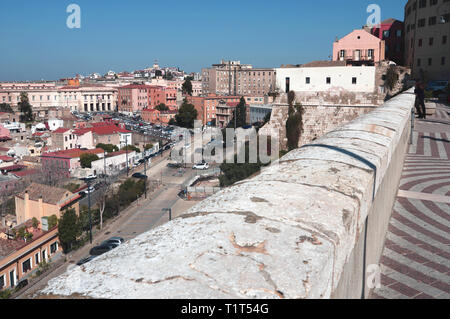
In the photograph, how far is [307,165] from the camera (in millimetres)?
1953

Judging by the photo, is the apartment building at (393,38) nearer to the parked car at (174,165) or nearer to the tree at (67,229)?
the parked car at (174,165)

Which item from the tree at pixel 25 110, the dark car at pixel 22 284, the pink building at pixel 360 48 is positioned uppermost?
the pink building at pixel 360 48

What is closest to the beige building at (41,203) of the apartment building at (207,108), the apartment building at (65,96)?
the apartment building at (207,108)

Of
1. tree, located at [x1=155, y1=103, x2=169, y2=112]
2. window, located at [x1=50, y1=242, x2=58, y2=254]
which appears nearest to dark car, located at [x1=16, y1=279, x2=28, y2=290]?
window, located at [x1=50, y1=242, x2=58, y2=254]

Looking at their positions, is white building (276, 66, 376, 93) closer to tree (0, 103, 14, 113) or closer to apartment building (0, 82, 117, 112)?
tree (0, 103, 14, 113)

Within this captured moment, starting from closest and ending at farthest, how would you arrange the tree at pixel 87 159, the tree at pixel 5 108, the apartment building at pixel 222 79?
the tree at pixel 87 159, the tree at pixel 5 108, the apartment building at pixel 222 79

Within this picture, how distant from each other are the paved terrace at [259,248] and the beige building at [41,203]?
856 inches

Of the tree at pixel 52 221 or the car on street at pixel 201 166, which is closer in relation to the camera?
the tree at pixel 52 221

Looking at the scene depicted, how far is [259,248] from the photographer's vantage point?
3.53 ft

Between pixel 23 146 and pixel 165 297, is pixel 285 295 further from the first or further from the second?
pixel 23 146

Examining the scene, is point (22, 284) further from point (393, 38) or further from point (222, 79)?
point (222, 79)

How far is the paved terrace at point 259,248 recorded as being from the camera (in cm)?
92

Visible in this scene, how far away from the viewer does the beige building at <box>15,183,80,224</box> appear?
21422 millimetres

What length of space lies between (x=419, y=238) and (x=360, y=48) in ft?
77.9
